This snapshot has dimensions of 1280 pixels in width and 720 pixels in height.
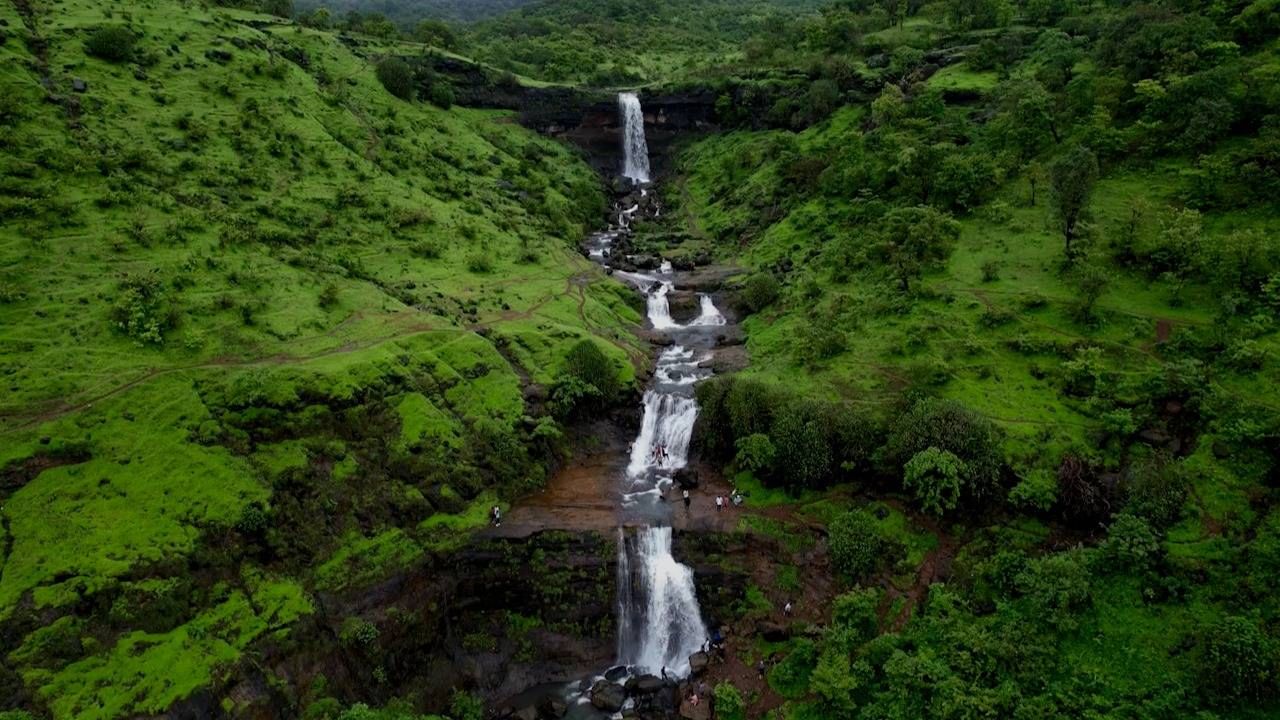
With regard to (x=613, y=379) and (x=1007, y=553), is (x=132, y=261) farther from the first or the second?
(x=1007, y=553)

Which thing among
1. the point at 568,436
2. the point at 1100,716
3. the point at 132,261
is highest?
the point at 132,261

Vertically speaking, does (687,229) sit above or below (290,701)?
above

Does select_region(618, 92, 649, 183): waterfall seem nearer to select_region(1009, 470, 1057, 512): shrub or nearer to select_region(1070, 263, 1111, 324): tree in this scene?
select_region(1070, 263, 1111, 324): tree

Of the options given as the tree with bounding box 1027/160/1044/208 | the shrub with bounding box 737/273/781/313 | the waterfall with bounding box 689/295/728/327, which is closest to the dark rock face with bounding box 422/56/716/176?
the waterfall with bounding box 689/295/728/327

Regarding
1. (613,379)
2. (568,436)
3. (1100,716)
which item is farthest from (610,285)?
(1100,716)

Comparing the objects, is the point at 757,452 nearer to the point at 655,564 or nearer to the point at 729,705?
the point at 655,564

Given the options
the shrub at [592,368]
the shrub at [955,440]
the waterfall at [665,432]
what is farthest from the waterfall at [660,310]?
the shrub at [955,440]

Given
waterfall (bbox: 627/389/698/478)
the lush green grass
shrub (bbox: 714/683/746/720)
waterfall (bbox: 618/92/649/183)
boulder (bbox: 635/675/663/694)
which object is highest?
the lush green grass

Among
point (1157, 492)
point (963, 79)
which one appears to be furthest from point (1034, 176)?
point (1157, 492)
